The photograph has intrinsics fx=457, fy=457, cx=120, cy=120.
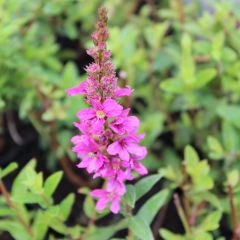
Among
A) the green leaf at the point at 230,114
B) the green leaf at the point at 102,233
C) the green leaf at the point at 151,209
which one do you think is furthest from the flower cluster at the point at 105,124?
the green leaf at the point at 230,114

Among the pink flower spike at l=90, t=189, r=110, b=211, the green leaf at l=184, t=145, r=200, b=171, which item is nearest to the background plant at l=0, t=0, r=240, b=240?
the green leaf at l=184, t=145, r=200, b=171

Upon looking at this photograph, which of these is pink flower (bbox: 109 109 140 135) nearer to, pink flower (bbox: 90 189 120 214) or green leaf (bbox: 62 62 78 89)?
pink flower (bbox: 90 189 120 214)

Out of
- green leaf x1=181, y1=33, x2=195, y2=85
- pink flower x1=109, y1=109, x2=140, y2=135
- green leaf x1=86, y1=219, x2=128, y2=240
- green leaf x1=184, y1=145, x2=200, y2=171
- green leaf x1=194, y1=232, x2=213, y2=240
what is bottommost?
green leaf x1=194, y1=232, x2=213, y2=240

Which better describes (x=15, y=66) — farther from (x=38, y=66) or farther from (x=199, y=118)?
(x=199, y=118)

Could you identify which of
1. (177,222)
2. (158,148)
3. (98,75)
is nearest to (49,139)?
(158,148)

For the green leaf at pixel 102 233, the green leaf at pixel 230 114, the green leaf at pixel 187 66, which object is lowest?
the green leaf at pixel 102 233

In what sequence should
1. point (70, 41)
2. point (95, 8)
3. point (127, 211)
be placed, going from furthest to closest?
point (70, 41) → point (95, 8) → point (127, 211)

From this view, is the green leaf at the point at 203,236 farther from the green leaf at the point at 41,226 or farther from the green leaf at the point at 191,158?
the green leaf at the point at 41,226
